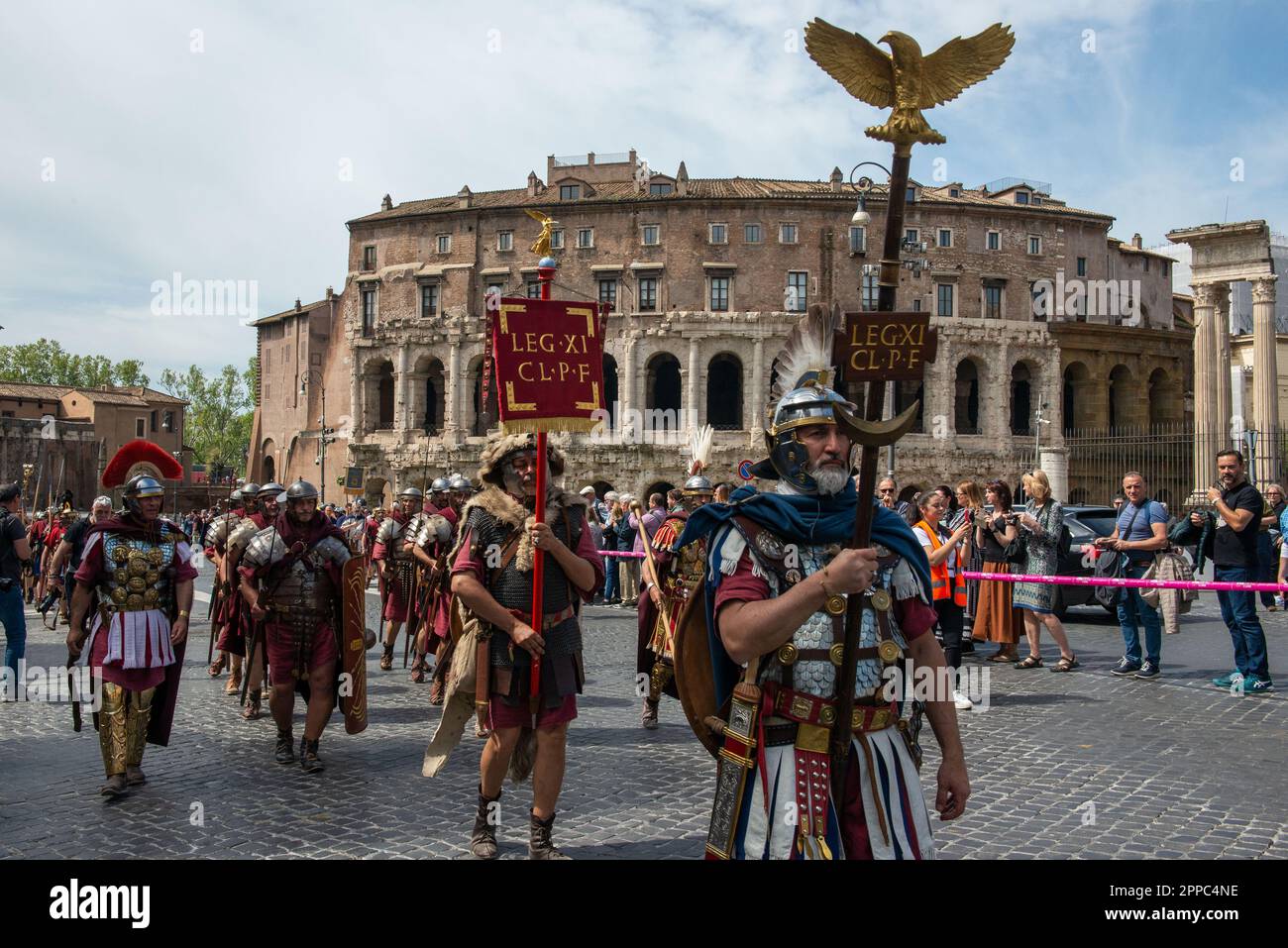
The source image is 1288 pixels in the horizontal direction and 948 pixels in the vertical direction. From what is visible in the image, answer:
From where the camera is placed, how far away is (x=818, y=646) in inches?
121

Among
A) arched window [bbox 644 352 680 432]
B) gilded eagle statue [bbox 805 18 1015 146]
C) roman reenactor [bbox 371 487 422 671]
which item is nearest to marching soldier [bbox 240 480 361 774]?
roman reenactor [bbox 371 487 422 671]

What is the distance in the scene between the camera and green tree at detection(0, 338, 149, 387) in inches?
3711

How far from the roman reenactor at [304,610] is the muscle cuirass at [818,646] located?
4.85 meters

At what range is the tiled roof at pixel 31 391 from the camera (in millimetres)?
81812

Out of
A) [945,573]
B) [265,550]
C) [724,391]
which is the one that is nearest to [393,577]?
[265,550]

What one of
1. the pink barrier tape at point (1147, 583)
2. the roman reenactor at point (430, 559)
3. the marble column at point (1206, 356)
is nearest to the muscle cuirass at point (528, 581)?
the roman reenactor at point (430, 559)

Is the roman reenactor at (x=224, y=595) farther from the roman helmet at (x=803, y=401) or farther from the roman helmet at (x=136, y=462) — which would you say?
the roman helmet at (x=803, y=401)

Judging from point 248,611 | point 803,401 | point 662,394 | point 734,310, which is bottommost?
point 248,611

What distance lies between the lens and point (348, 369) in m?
57.4

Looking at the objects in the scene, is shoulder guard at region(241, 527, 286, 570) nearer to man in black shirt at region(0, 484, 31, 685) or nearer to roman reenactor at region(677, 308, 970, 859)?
man in black shirt at region(0, 484, 31, 685)

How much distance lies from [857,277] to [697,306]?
754 centimetres

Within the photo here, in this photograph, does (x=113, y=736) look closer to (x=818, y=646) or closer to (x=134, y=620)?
(x=134, y=620)

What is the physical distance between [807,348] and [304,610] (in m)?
4.83

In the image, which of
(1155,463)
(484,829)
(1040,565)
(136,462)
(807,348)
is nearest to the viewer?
(807,348)
